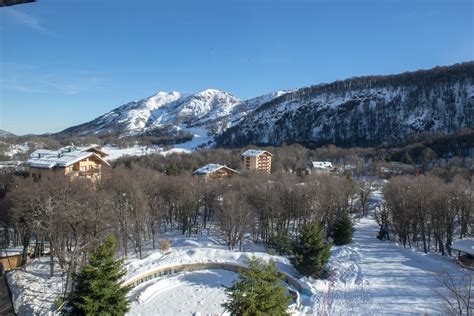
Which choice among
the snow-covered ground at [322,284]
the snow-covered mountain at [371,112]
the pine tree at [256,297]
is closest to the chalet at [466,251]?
the snow-covered ground at [322,284]

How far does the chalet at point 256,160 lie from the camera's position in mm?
83125

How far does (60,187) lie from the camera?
30.9 metres

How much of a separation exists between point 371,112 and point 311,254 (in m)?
138

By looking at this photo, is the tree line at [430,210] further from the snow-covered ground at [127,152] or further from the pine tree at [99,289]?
the snow-covered ground at [127,152]

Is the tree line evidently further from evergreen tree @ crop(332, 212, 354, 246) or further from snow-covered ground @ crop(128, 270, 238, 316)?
snow-covered ground @ crop(128, 270, 238, 316)

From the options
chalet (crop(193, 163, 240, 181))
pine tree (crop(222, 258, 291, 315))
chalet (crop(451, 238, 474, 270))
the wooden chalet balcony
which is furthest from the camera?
chalet (crop(193, 163, 240, 181))

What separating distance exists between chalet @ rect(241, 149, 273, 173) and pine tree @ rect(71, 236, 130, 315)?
67.5 m

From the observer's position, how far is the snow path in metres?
18.9

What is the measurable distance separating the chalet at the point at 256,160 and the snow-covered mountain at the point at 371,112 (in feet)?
201

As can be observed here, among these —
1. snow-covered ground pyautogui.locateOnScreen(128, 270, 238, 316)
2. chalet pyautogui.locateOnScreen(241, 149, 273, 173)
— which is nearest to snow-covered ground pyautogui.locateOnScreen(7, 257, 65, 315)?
snow-covered ground pyautogui.locateOnScreen(128, 270, 238, 316)

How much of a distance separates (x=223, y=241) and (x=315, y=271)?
14285mm

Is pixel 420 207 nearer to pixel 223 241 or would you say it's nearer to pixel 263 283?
pixel 223 241

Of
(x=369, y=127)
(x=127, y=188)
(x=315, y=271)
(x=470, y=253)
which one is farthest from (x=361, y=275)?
(x=369, y=127)

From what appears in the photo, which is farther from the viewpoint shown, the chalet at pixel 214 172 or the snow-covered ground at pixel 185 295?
the chalet at pixel 214 172
